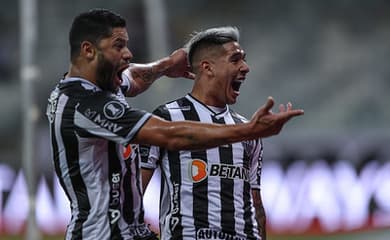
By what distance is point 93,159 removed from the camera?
18.9 feet

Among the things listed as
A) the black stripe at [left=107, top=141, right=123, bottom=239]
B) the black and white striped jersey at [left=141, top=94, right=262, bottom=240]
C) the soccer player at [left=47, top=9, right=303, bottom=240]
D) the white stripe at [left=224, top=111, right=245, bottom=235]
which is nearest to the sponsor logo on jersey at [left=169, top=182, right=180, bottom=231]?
the black and white striped jersey at [left=141, top=94, right=262, bottom=240]

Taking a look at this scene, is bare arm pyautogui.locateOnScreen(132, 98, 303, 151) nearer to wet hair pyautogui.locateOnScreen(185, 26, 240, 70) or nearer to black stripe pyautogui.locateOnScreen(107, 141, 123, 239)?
black stripe pyautogui.locateOnScreen(107, 141, 123, 239)

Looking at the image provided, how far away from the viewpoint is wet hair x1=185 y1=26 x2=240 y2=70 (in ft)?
22.7

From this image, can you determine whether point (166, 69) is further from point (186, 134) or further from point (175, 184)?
point (186, 134)

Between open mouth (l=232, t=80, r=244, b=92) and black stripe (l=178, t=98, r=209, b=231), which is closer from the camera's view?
black stripe (l=178, t=98, r=209, b=231)

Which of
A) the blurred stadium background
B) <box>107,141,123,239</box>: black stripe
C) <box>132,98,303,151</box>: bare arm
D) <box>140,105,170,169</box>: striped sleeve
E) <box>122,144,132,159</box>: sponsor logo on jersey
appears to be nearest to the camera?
<box>132,98,303,151</box>: bare arm

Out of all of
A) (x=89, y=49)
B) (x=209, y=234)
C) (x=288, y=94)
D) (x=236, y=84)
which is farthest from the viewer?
(x=288, y=94)

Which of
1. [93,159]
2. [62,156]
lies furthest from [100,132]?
[62,156]

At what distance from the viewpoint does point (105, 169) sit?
5.80m

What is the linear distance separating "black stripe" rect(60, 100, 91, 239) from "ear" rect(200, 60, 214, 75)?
1432 millimetres

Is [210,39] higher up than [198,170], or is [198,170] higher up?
[210,39]

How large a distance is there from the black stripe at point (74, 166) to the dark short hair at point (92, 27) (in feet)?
1.13

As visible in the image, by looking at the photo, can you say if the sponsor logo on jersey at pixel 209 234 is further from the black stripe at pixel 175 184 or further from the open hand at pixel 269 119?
the open hand at pixel 269 119

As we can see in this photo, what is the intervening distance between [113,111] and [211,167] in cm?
120
